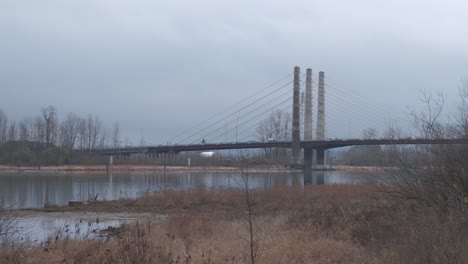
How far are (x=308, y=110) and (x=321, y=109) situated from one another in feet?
16.0

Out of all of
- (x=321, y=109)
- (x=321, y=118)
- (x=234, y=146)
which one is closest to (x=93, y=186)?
(x=234, y=146)

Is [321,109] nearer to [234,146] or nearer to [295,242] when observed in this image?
[234,146]

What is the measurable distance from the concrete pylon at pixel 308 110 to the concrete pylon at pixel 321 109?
6.22 ft

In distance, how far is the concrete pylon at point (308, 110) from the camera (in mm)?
92062

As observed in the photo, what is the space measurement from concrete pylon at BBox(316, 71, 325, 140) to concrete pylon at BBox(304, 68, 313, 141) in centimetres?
190

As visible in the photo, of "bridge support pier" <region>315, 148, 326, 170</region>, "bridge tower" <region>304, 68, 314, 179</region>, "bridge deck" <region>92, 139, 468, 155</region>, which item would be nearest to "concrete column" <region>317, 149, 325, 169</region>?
"bridge support pier" <region>315, 148, 326, 170</region>

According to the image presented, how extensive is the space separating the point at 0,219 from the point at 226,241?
4.99 meters

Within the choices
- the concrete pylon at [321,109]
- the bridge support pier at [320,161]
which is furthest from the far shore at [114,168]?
the concrete pylon at [321,109]

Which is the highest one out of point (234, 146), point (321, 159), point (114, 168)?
point (234, 146)

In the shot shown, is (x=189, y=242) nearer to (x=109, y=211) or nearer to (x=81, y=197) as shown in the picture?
(x=109, y=211)

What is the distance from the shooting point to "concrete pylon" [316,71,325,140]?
93.6 metres

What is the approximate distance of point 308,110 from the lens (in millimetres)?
95625

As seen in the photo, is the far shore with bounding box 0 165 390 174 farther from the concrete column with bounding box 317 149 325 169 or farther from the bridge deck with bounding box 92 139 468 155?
the concrete column with bounding box 317 149 325 169

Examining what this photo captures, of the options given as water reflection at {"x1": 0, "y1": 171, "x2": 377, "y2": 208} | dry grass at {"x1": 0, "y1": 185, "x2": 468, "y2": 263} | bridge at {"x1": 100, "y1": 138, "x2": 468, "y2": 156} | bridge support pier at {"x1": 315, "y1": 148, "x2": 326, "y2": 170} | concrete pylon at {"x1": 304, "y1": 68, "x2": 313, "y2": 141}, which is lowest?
water reflection at {"x1": 0, "y1": 171, "x2": 377, "y2": 208}
